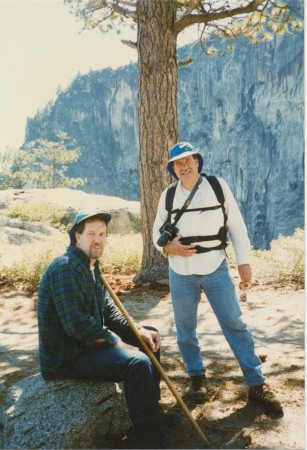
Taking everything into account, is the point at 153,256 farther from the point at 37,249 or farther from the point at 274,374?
the point at 274,374

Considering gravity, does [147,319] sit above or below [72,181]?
below

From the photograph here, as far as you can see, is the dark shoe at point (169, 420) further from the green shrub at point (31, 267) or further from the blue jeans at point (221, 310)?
the green shrub at point (31, 267)

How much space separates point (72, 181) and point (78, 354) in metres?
39.7

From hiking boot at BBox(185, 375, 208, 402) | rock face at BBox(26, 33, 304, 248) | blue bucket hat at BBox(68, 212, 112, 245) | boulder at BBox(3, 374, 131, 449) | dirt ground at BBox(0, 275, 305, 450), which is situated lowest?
dirt ground at BBox(0, 275, 305, 450)

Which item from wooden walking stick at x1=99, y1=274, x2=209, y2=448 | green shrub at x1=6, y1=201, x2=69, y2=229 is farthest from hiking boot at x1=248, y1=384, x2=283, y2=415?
green shrub at x1=6, y1=201, x2=69, y2=229

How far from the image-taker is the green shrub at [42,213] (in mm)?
13763

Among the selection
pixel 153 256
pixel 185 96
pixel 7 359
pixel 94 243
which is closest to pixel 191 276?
pixel 94 243

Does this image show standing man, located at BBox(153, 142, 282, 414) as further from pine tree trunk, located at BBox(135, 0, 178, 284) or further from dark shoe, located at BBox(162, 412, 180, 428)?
pine tree trunk, located at BBox(135, 0, 178, 284)

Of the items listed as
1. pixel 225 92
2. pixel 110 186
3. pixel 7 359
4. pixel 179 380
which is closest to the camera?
pixel 179 380

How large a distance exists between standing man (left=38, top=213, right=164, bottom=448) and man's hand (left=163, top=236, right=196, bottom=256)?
0.60m

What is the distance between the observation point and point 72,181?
135 ft

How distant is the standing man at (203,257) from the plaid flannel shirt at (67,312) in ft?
2.41

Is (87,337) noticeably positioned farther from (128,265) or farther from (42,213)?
(42,213)

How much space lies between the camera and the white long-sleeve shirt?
313 centimetres
